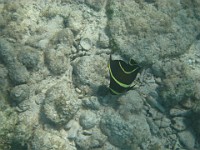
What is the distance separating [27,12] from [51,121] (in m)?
1.85

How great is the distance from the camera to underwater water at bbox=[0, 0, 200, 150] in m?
4.27

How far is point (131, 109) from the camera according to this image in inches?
172

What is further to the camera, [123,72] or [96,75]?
[96,75]

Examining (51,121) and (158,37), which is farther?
(158,37)

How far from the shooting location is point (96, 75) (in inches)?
172

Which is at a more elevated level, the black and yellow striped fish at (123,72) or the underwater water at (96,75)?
the black and yellow striped fish at (123,72)

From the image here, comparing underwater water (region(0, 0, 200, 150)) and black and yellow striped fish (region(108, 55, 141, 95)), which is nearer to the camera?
black and yellow striped fish (region(108, 55, 141, 95))

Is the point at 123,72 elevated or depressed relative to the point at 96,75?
elevated

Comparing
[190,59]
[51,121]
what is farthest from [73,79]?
[190,59]

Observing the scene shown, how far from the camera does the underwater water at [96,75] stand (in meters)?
4.27

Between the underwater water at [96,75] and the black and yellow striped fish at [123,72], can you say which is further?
the underwater water at [96,75]

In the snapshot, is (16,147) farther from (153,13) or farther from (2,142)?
(153,13)

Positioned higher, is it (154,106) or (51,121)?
(154,106)

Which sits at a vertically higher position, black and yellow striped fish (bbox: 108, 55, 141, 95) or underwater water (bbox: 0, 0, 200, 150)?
black and yellow striped fish (bbox: 108, 55, 141, 95)
